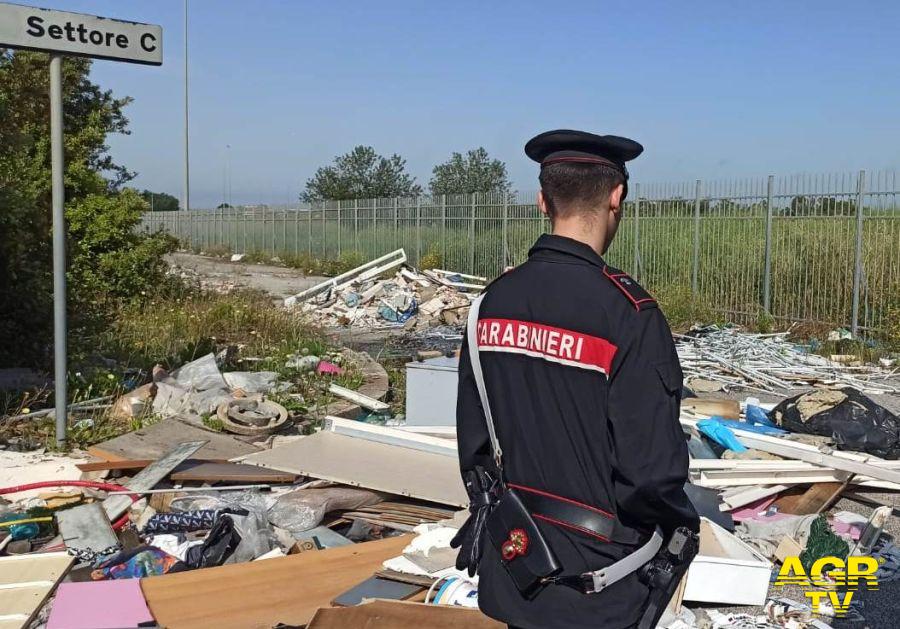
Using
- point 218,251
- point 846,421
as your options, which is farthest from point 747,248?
point 218,251

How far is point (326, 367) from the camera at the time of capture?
947 cm

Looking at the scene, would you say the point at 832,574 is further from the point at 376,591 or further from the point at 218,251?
the point at 218,251

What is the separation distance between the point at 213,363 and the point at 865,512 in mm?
5684

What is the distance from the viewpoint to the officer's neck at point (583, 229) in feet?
7.57

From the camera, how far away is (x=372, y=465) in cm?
586

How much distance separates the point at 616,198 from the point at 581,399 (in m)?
0.54

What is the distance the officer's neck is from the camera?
7.57 ft

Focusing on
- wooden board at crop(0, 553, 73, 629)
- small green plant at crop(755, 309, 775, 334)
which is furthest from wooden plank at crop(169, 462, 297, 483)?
small green plant at crop(755, 309, 775, 334)

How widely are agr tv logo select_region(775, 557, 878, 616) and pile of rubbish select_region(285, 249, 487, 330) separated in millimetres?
11639

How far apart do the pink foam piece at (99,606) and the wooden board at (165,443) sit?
2.00m

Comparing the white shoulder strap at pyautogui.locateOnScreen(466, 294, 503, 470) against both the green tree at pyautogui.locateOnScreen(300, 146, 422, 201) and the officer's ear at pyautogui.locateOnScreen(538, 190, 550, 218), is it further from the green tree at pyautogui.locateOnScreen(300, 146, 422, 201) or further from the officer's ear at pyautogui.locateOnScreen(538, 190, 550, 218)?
the green tree at pyautogui.locateOnScreen(300, 146, 422, 201)

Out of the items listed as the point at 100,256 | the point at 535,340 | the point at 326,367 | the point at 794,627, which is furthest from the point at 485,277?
the point at 535,340

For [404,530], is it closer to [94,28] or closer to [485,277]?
[94,28]

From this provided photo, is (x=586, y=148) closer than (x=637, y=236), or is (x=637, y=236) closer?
(x=586, y=148)
